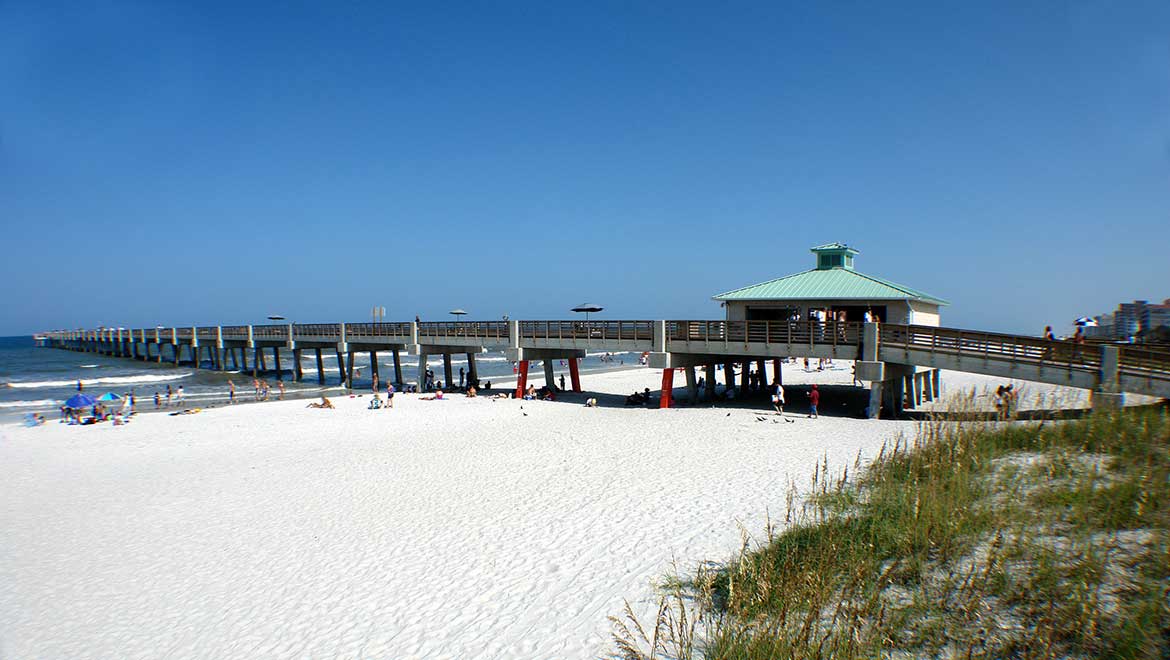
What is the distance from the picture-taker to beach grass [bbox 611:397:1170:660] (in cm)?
360

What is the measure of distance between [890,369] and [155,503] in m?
20.0

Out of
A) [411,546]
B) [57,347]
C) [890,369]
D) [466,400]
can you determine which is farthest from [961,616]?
[57,347]

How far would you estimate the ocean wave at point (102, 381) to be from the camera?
40.8 meters

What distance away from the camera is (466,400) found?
90.7 feet

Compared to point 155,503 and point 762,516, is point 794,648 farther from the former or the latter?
point 155,503

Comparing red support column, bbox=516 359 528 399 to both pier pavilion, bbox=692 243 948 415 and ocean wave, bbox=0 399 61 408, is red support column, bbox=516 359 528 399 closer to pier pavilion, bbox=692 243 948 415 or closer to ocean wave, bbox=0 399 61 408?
pier pavilion, bbox=692 243 948 415

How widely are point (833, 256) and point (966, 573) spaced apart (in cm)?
2190

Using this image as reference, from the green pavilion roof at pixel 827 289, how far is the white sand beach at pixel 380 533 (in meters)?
4.96

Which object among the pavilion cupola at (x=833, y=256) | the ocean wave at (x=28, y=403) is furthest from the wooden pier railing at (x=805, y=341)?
the ocean wave at (x=28, y=403)

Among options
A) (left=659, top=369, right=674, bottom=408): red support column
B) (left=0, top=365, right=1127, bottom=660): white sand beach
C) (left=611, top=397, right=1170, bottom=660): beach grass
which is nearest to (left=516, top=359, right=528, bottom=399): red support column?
(left=659, top=369, right=674, bottom=408): red support column

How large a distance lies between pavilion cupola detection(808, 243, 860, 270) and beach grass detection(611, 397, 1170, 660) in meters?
17.9

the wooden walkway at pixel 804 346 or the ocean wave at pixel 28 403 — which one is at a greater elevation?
the wooden walkway at pixel 804 346

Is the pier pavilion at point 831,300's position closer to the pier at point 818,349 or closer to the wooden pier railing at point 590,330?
the pier at point 818,349

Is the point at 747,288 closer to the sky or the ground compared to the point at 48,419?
closer to the sky
